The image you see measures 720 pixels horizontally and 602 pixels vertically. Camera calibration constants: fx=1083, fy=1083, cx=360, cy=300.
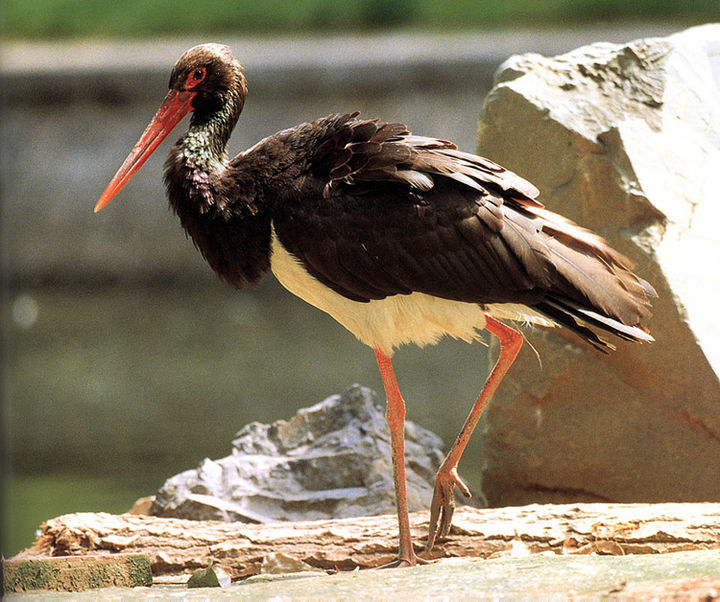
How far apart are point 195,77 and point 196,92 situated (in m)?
0.05

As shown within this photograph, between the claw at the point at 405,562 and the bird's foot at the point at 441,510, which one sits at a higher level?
the bird's foot at the point at 441,510

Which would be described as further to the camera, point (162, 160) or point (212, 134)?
point (162, 160)

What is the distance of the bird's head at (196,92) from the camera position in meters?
3.47

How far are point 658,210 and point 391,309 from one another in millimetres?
1081

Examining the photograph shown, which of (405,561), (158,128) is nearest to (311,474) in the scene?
(405,561)

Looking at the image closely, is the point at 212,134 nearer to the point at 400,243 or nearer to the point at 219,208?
the point at 219,208

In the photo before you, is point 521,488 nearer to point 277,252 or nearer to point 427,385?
point 277,252

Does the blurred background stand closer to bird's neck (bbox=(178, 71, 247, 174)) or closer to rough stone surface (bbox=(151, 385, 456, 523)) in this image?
rough stone surface (bbox=(151, 385, 456, 523))

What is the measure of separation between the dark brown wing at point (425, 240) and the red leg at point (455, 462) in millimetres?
326

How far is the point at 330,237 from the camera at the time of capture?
3.00 meters

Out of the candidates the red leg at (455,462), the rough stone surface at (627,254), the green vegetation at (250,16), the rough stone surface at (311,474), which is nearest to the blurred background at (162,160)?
the green vegetation at (250,16)

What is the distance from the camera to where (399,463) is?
10.2ft

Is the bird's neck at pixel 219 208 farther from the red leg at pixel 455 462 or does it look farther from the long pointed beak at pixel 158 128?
the red leg at pixel 455 462

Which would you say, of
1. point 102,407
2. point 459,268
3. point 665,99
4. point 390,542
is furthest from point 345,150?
point 102,407
